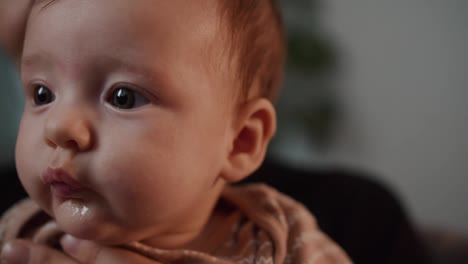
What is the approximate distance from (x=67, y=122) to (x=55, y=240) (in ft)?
1.02

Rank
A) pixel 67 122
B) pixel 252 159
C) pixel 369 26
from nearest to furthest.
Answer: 1. pixel 67 122
2. pixel 252 159
3. pixel 369 26

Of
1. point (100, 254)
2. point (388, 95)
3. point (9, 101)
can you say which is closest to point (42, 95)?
point (100, 254)

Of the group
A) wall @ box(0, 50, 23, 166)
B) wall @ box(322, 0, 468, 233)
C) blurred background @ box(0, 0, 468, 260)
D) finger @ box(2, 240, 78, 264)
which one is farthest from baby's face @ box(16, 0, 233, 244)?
wall @ box(322, 0, 468, 233)

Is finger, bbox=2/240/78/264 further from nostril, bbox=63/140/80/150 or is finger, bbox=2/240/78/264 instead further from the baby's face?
nostril, bbox=63/140/80/150

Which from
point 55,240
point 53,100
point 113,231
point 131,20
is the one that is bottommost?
point 55,240

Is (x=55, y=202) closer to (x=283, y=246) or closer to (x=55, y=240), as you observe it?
(x=55, y=240)

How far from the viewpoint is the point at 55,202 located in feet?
2.02

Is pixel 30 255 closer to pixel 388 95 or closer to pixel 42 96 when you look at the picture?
pixel 42 96

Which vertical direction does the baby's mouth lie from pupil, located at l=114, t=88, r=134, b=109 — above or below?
below

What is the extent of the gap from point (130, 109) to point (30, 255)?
0.98ft

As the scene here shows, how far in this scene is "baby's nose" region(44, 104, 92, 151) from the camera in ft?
1.82

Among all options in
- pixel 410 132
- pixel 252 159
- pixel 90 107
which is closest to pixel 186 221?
pixel 252 159

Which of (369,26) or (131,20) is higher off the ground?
(131,20)

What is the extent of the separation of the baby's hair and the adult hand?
27 cm
